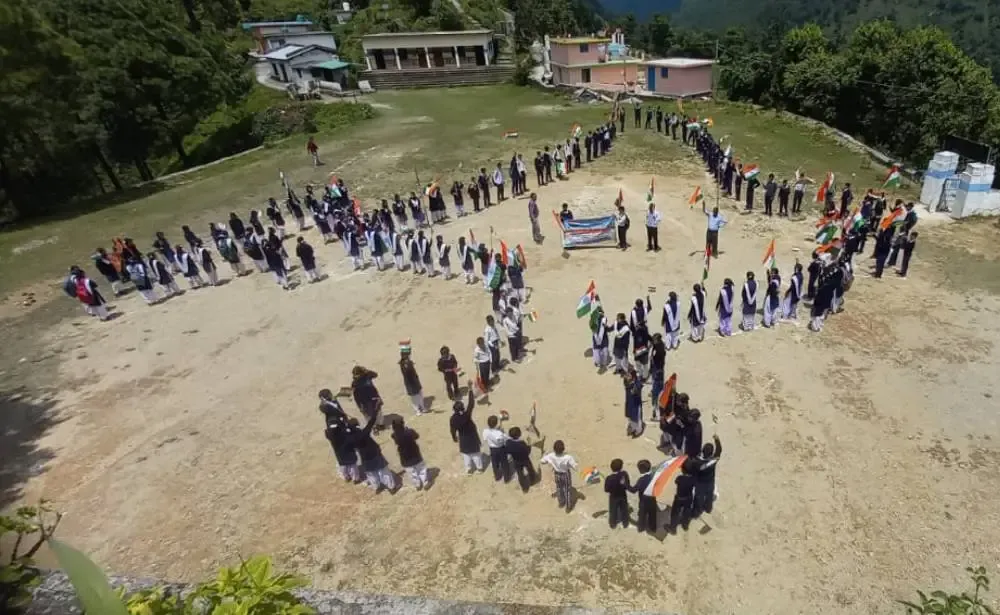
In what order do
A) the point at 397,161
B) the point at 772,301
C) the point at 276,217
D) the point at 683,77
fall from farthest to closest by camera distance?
1. the point at 683,77
2. the point at 397,161
3. the point at 276,217
4. the point at 772,301

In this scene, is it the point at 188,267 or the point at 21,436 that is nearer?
the point at 21,436

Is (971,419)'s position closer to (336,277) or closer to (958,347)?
(958,347)

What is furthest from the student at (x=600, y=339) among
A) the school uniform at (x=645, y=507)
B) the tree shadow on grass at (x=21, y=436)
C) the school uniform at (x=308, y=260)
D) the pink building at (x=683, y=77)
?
the pink building at (x=683, y=77)

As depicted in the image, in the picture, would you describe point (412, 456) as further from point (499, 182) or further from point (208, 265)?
point (499, 182)

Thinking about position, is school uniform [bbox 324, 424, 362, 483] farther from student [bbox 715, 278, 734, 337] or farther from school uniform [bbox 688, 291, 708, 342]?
student [bbox 715, 278, 734, 337]

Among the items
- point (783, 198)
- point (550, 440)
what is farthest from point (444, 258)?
point (783, 198)

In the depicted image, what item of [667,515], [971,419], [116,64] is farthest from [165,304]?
[971,419]

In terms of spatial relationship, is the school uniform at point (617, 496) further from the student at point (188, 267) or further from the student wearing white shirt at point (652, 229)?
the student at point (188, 267)
